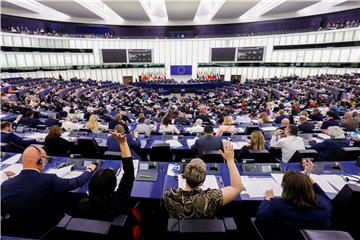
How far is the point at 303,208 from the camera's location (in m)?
1.87

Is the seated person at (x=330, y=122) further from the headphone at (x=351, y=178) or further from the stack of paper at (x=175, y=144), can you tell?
the stack of paper at (x=175, y=144)

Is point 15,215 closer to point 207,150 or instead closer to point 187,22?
point 207,150

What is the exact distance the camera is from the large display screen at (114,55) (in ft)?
93.6

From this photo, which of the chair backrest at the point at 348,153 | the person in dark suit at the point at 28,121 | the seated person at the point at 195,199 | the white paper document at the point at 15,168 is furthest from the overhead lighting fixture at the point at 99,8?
the chair backrest at the point at 348,153

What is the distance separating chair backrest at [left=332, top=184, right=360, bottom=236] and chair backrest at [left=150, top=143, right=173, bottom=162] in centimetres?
272

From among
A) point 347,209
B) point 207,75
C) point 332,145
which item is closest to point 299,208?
point 347,209

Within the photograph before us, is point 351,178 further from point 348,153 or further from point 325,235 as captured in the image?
point 325,235

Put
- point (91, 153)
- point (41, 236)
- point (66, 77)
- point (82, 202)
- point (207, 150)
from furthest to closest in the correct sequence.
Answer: point (66, 77) → point (91, 153) → point (207, 150) → point (41, 236) → point (82, 202)

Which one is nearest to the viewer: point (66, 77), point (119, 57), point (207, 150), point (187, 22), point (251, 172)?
point (251, 172)

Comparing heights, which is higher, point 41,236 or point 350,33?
point 350,33

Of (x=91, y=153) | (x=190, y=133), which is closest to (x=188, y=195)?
(x=91, y=153)

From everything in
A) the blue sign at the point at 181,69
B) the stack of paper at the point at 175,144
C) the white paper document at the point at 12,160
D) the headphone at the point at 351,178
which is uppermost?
the blue sign at the point at 181,69

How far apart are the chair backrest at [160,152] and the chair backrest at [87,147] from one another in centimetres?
136

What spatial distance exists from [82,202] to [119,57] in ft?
98.1
